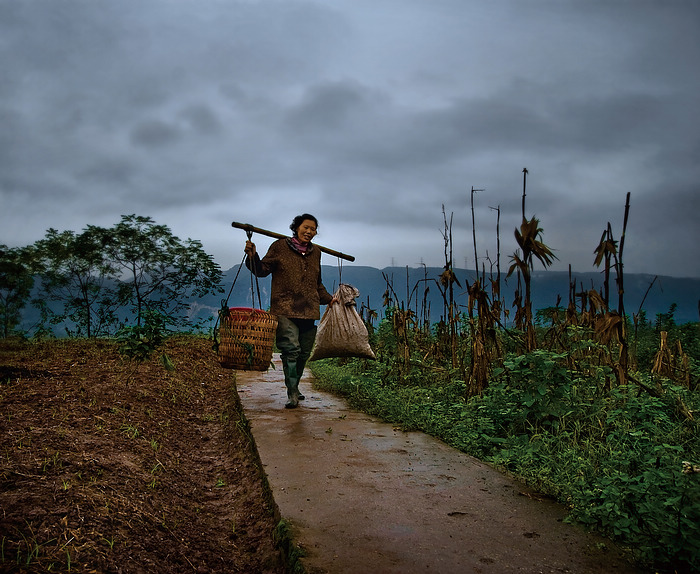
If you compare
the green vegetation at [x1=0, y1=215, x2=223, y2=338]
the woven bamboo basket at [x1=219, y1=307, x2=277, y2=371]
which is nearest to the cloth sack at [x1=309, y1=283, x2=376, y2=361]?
the woven bamboo basket at [x1=219, y1=307, x2=277, y2=371]

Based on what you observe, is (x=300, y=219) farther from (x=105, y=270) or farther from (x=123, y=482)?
(x=105, y=270)

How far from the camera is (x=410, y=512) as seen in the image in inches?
95.3

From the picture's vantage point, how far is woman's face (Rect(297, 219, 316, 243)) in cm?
548

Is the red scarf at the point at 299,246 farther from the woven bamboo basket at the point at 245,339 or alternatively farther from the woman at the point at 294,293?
the woven bamboo basket at the point at 245,339

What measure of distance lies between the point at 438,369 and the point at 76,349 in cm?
561

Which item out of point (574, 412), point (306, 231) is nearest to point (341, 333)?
point (306, 231)

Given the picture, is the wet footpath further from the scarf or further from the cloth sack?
the scarf

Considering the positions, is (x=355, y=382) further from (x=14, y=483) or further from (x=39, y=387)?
(x=14, y=483)

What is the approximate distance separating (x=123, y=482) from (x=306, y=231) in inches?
130

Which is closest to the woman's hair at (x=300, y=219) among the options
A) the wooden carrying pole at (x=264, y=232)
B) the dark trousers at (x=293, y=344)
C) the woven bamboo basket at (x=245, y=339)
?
the wooden carrying pole at (x=264, y=232)

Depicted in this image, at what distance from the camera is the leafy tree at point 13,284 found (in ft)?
43.9

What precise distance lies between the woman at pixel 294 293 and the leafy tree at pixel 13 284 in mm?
10833

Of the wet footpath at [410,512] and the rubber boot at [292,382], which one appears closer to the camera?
the wet footpath at [410,512]

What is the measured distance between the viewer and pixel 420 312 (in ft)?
29.3
